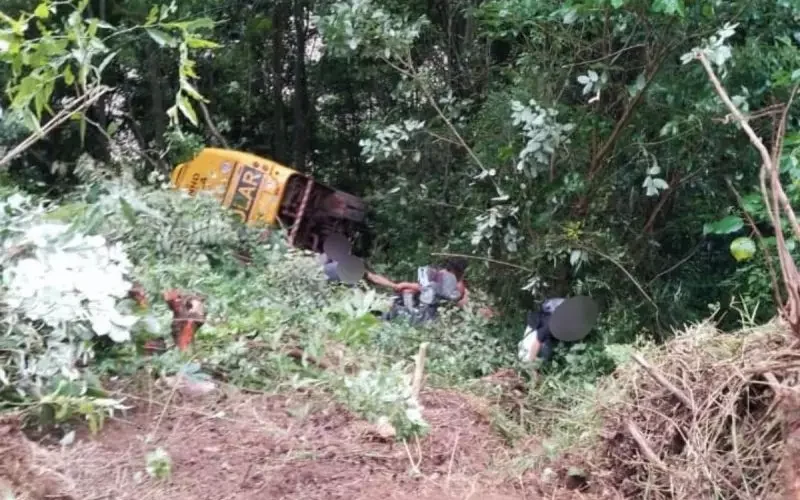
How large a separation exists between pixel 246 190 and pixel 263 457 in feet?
19.6

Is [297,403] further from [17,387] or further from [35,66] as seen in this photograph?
[35,66]

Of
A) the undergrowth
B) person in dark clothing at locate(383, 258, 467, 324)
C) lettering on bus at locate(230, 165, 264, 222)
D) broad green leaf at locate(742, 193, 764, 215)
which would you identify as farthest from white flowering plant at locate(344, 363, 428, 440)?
lettering on bus at locate(230, 165, 264, 222)

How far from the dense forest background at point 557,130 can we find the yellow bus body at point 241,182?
0.35 metres

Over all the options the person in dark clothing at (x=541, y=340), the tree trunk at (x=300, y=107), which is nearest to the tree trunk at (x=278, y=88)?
the tree trunk at (x=300, y=107)

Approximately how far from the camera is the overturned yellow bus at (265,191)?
8891 millimetres

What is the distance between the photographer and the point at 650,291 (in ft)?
20.2

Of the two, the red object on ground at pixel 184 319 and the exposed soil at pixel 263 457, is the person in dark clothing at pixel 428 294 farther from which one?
the exposed soil at pixel 263 457

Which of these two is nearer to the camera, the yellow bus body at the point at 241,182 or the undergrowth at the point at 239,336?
the undergrowth at the point at 239,336

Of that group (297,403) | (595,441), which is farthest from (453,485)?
(297,403)

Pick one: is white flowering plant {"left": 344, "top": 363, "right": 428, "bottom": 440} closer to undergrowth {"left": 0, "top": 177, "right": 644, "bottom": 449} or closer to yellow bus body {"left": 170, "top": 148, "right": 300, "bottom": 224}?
undergrowth {"left": 0, "top": 177, "right": 644, "bottom": 449}

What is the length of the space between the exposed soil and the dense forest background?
1261mm

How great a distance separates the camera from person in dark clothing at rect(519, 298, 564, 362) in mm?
6227

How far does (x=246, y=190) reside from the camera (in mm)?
9016

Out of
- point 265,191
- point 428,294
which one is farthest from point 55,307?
point 265,191
